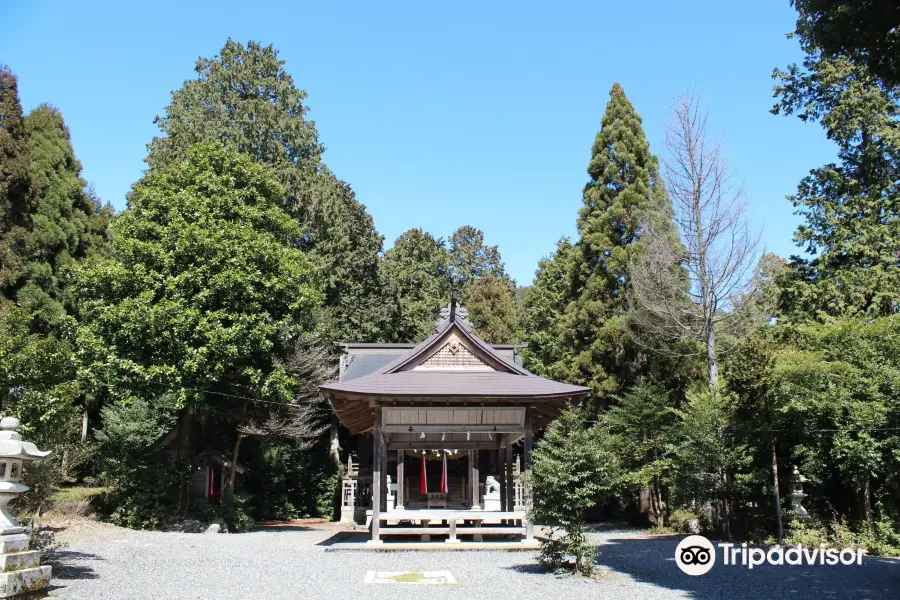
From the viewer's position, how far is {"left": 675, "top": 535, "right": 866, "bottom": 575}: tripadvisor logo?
1191cm

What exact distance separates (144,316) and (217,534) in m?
6.67

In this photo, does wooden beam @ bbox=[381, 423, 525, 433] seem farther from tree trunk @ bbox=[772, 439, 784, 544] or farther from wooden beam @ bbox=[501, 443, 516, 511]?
tree trunk @ bbox=[772, 439, 784, 544]

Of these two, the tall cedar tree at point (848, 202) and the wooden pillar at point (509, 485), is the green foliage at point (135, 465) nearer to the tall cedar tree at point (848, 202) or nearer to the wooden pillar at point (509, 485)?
the wooden pillar at point (509, 485)

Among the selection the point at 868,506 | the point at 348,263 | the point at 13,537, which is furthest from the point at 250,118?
the point at 868,506

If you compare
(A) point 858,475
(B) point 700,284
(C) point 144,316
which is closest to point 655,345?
(B) point 700,284

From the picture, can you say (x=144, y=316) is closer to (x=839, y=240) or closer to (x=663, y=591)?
(x=663, y=591)

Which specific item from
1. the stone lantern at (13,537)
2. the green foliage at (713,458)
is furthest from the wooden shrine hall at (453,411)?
the stone lantern at (13,537)

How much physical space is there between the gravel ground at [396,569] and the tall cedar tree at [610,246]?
938 centimetres

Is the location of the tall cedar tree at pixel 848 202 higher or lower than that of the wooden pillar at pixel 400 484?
higher

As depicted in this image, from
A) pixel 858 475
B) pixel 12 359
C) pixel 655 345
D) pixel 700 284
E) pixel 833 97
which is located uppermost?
pixel 833 97

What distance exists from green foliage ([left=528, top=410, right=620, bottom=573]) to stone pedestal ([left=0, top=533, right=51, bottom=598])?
23.2 feet

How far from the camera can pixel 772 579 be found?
10.2 m

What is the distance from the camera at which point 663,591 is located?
9281 mm

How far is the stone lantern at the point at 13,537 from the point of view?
7453mm
